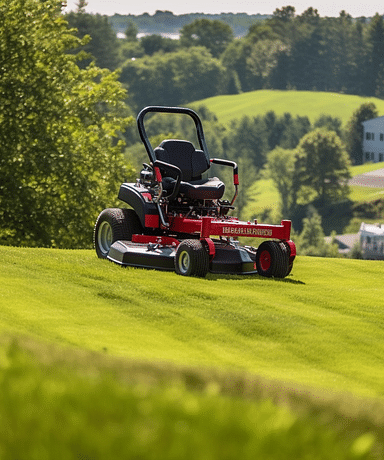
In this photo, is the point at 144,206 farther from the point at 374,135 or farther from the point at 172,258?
the point at 374,135

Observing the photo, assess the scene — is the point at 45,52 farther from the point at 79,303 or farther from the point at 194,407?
the point at 194,407

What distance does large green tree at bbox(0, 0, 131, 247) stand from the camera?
2694cm

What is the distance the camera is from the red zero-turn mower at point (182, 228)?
1301 cm

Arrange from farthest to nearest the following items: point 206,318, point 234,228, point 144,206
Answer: point 144,206, point 234,228, point 206,318

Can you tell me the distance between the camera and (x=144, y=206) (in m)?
14.4

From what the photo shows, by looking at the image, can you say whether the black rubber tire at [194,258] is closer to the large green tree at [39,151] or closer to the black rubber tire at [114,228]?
the black rubber tire at [114,228]

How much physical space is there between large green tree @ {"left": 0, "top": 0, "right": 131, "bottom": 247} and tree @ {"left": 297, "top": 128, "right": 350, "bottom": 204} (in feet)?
426

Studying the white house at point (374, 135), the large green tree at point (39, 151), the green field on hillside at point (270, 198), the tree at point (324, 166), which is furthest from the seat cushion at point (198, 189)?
the white house at point (374, 135)

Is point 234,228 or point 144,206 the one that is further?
point 144,206

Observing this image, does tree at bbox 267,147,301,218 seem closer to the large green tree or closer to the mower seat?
the large green tree

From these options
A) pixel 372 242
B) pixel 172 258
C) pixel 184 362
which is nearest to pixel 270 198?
pixel 372 242

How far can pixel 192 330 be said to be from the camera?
31.9 feet

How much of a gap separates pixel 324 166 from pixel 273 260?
147239 mm

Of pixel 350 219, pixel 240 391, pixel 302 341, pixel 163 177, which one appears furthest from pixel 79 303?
pixel 350 219
